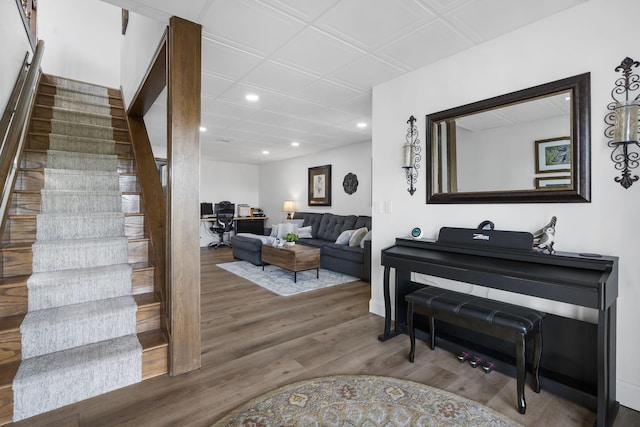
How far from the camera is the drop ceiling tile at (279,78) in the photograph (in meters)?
2.74

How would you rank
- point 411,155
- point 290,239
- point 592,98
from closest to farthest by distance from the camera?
point 592,98 < point 411,155 < point 290,239

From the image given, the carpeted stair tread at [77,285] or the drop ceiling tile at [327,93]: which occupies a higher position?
the drop ceiling tile at [327,93]

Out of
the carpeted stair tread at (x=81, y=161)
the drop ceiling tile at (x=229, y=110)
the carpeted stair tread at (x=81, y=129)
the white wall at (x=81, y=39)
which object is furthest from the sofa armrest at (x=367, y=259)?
the white wall at (x=81, y=39)

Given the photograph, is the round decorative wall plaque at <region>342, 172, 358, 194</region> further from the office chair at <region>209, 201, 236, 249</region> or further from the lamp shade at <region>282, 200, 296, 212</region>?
the office chair at <region>209, 201, 236, 249</region>

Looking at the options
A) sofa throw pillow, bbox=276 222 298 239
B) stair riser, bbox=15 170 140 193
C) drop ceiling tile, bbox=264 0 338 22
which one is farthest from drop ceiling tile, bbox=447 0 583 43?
sofa throw pillow, bbox=276 222 298 239

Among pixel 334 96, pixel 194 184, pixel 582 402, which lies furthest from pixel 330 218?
pixel 582 402

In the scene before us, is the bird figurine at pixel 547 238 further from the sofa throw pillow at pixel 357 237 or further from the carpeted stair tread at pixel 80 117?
the carpeted stair tread at pixel 80 117

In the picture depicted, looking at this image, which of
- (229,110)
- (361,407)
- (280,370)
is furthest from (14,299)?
(229,110)

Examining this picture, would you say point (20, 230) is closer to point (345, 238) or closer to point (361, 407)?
point (361, 407)

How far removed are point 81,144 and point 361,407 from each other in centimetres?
358

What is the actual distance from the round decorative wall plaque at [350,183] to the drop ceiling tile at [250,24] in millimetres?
3972

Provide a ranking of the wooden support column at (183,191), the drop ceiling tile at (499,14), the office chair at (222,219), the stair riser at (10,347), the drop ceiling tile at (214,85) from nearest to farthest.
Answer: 1. the stair riser at (10,347)
2. the drop ceiling tile at (499,14)
3. the wooden support column at (183,191)
4. the drop ceiling tile at (214,85)
5. the office chair at (222,219)

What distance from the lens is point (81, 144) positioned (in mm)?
Answer: 3131

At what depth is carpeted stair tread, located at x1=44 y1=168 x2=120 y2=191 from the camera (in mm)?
2674
